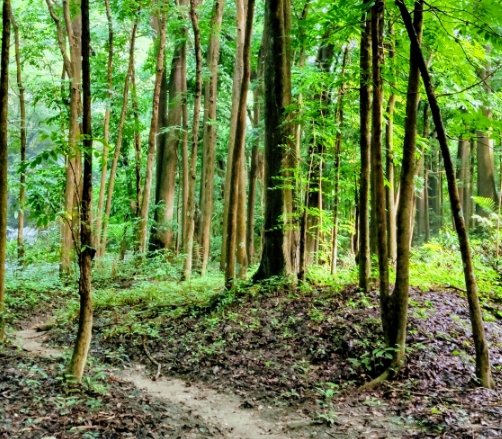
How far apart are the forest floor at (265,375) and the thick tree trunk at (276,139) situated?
797 mm

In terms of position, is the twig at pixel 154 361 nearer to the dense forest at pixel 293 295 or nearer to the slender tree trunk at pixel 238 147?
the dense forest at pixel 293 295

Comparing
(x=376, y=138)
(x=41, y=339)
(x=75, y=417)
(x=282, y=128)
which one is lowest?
(x=41, y=339)

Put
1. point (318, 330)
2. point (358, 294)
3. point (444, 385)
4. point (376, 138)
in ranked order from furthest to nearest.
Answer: point (358, 294) → point (318, 330) → point (376, 138) → point (444, 385)

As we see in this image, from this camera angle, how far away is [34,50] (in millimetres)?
17234

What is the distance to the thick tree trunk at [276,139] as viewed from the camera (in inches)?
412

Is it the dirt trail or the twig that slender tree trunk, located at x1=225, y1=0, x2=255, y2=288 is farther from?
the dirt trail

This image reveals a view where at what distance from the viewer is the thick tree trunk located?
1046 centimetres

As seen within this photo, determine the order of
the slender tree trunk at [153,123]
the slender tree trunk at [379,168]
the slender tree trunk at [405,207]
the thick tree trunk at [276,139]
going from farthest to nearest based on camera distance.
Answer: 1. the slender tree trunk at [153,123]
2. the thick tree trunk at [276,139]
3. the slender tree trunk at [379,168]
4. the slender tree trunk at [405,207]

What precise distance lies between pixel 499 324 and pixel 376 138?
4.10m

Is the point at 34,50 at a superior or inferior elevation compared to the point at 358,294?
superior

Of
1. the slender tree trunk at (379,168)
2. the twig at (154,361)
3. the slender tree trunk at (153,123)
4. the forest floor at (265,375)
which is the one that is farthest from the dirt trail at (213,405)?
the slender tree trunk at (153,123)

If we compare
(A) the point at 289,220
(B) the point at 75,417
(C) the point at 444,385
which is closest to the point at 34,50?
(A) the point at 289,220

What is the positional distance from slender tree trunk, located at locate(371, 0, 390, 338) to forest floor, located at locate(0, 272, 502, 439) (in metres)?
0.87

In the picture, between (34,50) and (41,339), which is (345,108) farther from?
(34,50)
